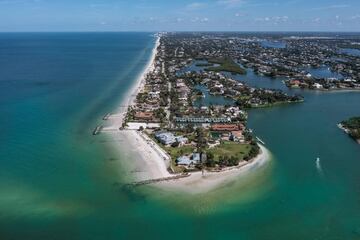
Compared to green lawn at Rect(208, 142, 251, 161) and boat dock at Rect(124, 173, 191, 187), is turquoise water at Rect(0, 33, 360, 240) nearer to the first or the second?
boat dock at Rect(124, 173, 191, 187)

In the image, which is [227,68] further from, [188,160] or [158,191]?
[158,191]

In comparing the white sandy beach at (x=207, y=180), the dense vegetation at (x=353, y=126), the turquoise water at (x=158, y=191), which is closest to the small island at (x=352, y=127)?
the dense vegetation at (x=353, y=126)

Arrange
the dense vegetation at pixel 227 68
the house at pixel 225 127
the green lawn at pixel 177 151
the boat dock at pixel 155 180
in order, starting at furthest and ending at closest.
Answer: the dense vegetation at pixel 227 68 < the house at pixel 225 127 < the green lawn at pixel 177 151 < the boat dock at pixel 155 180

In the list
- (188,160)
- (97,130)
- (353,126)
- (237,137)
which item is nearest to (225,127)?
(237,137)

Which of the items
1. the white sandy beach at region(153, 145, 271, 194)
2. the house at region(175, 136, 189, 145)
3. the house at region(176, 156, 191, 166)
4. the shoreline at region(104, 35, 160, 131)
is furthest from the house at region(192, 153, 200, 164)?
the shoreline at region(104, 35, 160, 131)

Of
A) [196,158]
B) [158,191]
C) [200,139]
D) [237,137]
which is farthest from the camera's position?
[237,137]

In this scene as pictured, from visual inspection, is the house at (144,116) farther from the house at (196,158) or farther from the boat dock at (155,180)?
the boat dock at (155,180)

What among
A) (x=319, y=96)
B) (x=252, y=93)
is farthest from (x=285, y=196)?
(x=319, y=96)

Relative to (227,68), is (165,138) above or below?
below
